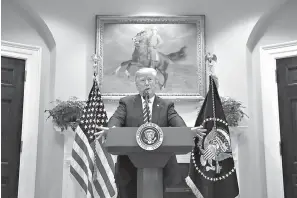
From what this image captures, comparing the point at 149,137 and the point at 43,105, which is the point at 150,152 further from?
the point at 43,105

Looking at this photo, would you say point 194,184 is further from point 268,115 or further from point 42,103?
point 42,103

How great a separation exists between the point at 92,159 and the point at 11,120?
1414 millimetres

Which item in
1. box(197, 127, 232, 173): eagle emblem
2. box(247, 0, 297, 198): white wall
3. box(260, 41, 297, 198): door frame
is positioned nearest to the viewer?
box(197, 127, 232, 173): eagle emblem

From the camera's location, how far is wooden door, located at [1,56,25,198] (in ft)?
14.6

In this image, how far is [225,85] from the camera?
15.6 ft

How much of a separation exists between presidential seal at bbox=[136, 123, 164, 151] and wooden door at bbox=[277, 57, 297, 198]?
121 inches

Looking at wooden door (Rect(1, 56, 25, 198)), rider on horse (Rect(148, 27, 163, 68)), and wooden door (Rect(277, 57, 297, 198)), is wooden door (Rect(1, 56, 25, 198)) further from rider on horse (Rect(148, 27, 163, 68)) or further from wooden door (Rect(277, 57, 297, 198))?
wooden door (Rect(277, 57, 297, 198))

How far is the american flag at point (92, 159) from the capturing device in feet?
12.2

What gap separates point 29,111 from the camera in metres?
4.68

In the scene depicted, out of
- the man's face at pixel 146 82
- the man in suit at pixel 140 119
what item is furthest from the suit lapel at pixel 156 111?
the man's face at pixel 146 82

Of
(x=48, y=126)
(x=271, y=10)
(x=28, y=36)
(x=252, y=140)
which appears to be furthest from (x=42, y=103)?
(x=271, y=10)

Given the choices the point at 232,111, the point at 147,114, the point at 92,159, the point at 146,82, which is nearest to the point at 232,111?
the point at 232,111

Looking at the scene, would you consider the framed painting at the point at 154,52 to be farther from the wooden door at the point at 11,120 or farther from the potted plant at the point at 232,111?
the wooden door at the point at 11,120

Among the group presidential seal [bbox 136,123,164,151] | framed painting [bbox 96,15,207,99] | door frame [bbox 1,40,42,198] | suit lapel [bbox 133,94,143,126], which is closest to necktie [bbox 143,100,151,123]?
suit lapel [bbox 133,94,143,126]
